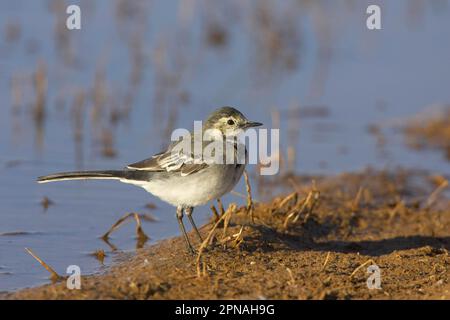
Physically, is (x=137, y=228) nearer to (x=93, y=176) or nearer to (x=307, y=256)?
(x=93, y=176)

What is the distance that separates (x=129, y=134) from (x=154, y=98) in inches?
51.7

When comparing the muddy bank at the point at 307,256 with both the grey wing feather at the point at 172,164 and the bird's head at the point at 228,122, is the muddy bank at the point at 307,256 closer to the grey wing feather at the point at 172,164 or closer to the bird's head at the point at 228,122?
the grey wing feather at the point at 172,164

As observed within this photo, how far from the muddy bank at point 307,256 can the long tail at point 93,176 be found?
0.71 m

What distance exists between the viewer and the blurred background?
959cm

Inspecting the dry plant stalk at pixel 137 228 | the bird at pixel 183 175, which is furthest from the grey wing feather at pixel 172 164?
the dry plant stalk at pixel 137 228

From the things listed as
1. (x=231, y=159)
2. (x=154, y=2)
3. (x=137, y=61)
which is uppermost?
(x=154, y=2)

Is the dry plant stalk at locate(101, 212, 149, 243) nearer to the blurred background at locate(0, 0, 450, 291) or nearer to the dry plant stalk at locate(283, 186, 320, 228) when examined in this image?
the blurred background at locate(0, 0, 450, 291)

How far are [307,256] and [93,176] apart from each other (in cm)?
192

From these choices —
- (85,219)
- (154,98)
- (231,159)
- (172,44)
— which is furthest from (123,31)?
(231,159)

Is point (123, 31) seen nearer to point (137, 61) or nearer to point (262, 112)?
point (137, 61)

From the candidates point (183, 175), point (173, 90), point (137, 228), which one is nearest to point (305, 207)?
point (137, 228)

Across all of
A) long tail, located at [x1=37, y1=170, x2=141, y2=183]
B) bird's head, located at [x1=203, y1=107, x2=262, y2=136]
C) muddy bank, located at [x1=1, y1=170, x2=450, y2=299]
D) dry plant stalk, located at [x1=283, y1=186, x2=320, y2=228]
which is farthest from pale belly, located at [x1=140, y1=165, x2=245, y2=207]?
dry plant stalk, located at [x1=283, y1=186, x2=320, y2=228]

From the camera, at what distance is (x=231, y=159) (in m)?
7.59

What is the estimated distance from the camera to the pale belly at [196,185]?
24.6 feet
